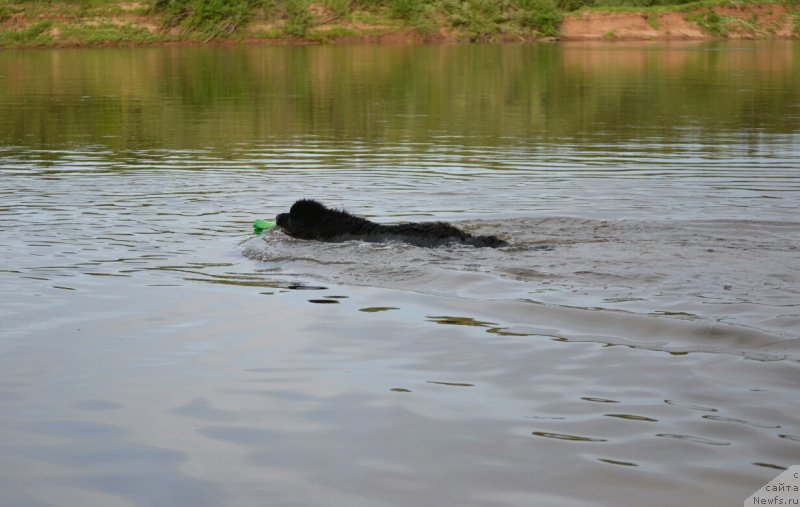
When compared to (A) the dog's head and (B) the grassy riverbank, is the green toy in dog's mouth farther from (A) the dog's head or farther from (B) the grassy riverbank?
(B) the grassy riverbank

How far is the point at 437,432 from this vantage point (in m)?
6.02

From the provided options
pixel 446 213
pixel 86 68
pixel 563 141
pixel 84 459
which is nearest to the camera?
pixel 84 459

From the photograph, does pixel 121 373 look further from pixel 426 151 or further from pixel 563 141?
pixel 563 141

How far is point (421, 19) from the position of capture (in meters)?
79.5

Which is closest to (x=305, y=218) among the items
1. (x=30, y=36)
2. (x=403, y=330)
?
(x=403, y=330)

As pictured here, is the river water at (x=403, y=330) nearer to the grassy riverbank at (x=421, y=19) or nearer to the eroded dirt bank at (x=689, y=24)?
the grassy riverbank at (x=421, y=19)

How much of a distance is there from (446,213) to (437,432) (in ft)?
25.9

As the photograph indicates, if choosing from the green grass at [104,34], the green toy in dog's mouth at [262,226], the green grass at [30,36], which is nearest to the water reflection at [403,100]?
the green toy in dog's mouth at [262,226]

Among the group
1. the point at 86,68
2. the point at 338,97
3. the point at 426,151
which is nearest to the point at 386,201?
the point at 426,151

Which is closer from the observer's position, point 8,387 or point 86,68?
point 8,387

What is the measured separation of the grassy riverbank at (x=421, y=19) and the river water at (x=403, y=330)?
60218 mm

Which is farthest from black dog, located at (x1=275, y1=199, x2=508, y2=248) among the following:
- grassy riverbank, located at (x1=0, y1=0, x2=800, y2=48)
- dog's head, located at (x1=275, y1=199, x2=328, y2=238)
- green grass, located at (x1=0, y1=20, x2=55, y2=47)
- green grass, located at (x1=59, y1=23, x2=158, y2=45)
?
grassy riverbank, located at (x1=0, y1=0, x2=800, y2=48)

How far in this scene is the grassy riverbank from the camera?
7875cm

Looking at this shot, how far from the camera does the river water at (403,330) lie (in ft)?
18.2
